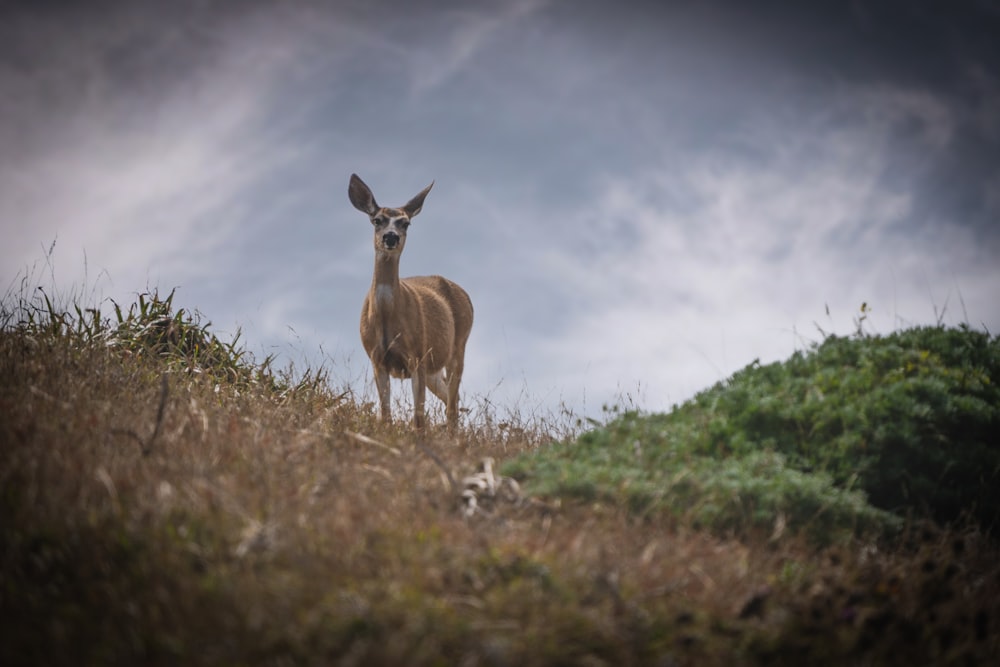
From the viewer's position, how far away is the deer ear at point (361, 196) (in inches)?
456

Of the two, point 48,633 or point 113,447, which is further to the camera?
point 113,447

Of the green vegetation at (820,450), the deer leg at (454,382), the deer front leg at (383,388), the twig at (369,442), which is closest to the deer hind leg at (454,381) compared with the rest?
the deer leg at (454,382)

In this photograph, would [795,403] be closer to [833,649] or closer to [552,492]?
[552,492]

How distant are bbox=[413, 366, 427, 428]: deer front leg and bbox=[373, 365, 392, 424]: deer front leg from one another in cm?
33

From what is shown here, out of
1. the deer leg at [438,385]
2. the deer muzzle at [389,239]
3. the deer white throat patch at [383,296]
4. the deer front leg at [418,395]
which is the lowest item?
the deer front leg at [418,395]

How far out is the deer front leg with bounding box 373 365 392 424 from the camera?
10.5m

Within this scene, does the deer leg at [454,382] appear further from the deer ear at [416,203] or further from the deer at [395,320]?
the deer ear at [416,203]

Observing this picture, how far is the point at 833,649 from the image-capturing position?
4.55m

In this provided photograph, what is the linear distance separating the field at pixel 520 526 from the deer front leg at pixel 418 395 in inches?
47.3

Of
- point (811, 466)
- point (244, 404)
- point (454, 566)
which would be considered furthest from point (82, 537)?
point (811, 466)

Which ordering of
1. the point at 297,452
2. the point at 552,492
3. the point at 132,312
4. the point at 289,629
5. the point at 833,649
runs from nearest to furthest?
the point at 289,629 < the point at 833,649 < the point at 552,492 < the point at 297,452 < the point at 132,312

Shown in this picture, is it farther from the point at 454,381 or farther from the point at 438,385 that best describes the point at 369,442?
the point at 454,381

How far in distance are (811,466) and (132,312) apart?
28.0 feet

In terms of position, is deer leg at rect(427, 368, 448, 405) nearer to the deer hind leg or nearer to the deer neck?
the deer hind leg
